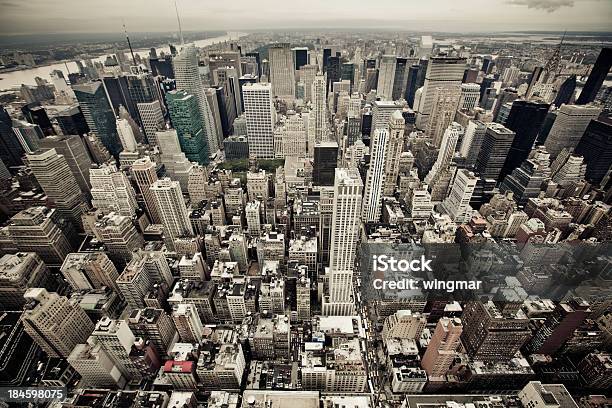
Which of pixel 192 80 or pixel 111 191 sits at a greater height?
pixel 192 80

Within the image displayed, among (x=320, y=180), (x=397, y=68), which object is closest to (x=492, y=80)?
(x=397, y=68)

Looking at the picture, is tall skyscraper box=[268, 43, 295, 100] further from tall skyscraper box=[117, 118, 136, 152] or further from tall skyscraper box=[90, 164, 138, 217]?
tall skyscraper box=[90, 164, 138, 217]

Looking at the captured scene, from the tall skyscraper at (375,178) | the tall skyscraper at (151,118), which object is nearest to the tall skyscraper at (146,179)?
the tall skyscraper at (151,118)

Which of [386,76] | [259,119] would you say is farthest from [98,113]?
[386,76]

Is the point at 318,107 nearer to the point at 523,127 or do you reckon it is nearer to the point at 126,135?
the point at 523,127

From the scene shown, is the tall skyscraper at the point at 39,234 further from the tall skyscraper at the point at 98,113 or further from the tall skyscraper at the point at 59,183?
the tall skyscraper at the point at 98,113
